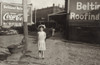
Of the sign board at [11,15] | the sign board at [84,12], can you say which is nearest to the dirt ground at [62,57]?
the sign board at [84,12]

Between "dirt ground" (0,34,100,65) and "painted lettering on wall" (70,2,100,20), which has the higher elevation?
"painted lettering on wall" (70,2,100,20)

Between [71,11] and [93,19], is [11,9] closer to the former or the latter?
[71,11]

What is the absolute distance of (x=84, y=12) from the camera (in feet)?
51.7

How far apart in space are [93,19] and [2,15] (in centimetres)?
1670

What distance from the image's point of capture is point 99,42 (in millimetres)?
15000

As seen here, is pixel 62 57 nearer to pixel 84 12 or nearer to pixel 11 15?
pixel 84 12

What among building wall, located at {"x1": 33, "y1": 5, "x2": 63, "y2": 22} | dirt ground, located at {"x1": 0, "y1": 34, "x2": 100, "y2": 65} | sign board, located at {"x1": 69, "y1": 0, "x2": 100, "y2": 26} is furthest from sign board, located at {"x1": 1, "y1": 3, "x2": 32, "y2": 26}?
building wall, located at {"x1": 33, "y1": 5, "x2": 63, "y2": 22}

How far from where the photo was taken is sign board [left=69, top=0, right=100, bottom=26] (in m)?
15.3

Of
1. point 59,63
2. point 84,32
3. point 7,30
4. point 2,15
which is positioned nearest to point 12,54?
point 59,63

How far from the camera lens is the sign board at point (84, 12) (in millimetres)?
15258

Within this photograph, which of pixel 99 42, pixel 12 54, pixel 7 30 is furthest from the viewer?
pixel 7 30

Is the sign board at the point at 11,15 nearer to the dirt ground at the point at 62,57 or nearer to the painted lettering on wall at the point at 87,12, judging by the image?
the painted lettering on wall at the point at 87,12

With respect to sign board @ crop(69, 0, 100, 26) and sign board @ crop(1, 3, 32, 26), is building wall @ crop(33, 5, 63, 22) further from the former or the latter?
sign board @ crop(69, 0, 100, 26)

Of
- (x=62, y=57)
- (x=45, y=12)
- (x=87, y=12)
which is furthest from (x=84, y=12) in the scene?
(x=45, y=12)
